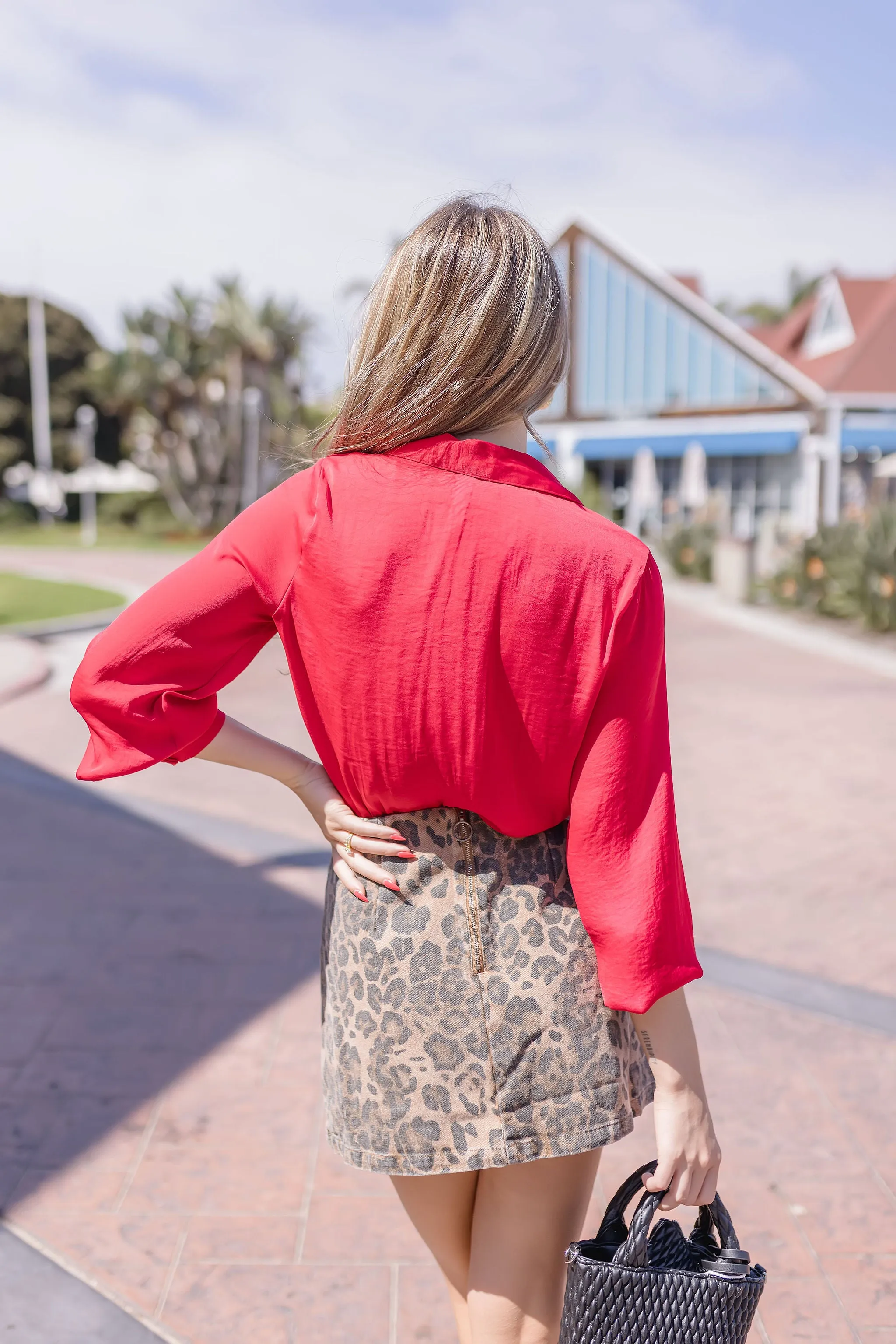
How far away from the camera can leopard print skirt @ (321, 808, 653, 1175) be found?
1431mm

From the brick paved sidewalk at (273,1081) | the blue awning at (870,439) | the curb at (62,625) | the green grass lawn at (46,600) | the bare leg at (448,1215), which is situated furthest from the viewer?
the blue awning at (870,439)

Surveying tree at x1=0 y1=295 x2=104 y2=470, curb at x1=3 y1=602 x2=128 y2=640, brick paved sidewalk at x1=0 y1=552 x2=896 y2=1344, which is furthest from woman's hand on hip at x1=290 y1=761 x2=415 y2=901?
tree at x1=0 y1=295 x2=104 y2=470

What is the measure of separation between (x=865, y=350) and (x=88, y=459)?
26.8 metres

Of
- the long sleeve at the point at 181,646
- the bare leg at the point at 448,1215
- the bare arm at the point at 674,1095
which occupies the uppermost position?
the long sleeve at the point at 181,646

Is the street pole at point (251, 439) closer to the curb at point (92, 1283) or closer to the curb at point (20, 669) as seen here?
the curb at point (20, 669)

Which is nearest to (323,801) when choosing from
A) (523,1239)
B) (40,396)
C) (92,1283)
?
(523,1239)

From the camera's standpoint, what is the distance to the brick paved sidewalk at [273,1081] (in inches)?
102

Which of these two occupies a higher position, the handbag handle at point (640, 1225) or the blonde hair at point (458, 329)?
the blonde hair at point (458, 329)

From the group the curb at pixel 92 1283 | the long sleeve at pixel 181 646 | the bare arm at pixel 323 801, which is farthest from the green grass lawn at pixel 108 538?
the long sleeve at pixel 181 646

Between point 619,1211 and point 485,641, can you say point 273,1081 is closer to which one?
point 619,1211

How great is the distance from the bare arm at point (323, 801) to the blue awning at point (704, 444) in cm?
2927

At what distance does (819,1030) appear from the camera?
12.8 feet

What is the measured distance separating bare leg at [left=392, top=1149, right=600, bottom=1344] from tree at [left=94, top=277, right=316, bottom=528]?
130 ft

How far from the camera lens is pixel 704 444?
30.5 meters
